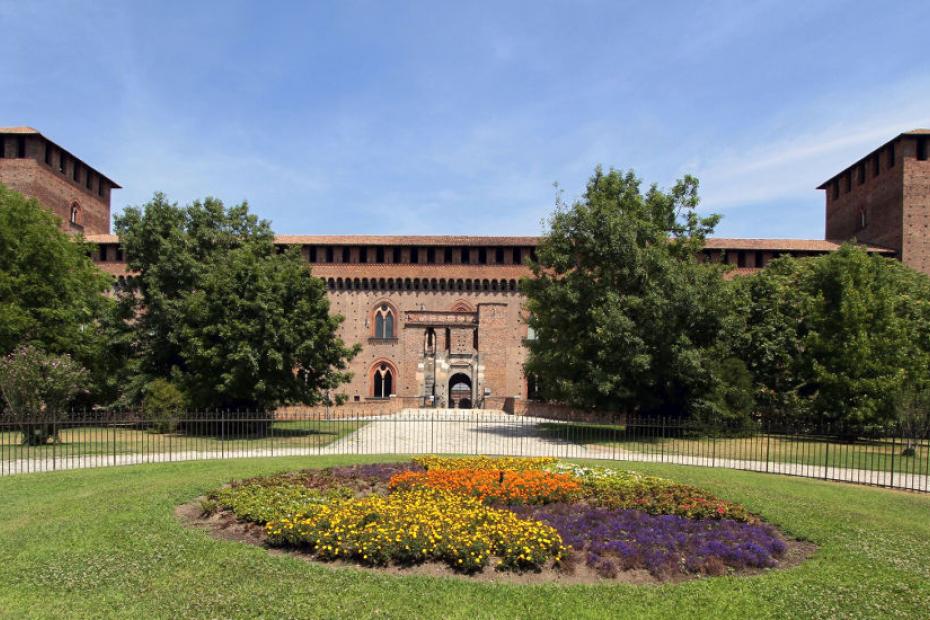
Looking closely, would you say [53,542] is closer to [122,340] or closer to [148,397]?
[148,397]

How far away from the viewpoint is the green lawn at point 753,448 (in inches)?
674

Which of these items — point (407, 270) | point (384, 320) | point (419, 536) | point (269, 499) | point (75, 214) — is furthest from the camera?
point (384, 320)

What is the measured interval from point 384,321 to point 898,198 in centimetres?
3113

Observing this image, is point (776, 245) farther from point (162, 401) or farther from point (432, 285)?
point (162, 401)

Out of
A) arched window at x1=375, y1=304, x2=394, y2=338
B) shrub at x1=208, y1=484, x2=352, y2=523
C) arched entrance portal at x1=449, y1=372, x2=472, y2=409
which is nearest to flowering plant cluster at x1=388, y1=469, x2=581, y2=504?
shrub at x1=208, y1=484, x2=352, y2=523

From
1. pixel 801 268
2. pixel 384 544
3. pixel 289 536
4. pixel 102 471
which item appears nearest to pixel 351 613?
pixel 384 544

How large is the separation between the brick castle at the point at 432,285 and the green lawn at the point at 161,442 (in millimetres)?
15211

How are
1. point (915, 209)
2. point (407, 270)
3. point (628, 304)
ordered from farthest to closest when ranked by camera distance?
point (407, 270), point (915, 209), point (628, 304)

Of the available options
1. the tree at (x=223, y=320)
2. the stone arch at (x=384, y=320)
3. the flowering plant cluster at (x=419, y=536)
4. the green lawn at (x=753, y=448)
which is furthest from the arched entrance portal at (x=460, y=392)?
the flowering plant cluster at (x=419, y=536)

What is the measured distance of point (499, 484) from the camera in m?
10.4

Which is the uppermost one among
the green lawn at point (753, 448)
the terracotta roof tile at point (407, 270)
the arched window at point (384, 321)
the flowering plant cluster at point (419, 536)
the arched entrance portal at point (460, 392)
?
the terracotta roof tile at point (407, 270)

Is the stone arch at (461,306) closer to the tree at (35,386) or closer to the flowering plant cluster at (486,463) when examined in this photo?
the tree at (35,386)

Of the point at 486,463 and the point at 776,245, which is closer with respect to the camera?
the point at 486,463

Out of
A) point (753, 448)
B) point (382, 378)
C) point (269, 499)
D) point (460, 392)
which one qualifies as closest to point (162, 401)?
point (269, 499)
